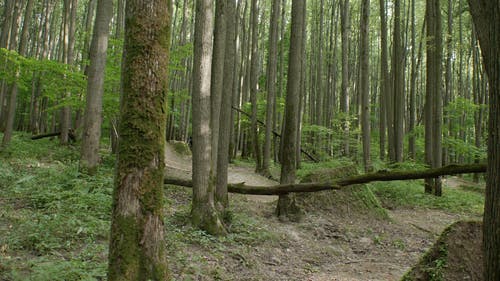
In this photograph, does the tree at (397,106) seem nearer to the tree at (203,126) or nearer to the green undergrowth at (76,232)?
the green undergrowth at (76,232)

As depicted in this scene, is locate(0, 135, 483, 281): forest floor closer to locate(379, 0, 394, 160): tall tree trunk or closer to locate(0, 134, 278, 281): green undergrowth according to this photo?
locate(0, 134, 278, 281): green undergrowth

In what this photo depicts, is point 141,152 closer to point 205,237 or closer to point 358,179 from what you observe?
point 205,237

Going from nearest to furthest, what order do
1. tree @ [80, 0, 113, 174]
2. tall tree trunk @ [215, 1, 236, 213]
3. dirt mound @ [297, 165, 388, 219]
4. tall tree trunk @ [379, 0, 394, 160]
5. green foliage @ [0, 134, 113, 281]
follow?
green foliage @ [0, 134, 113, 281], tall tree trunk @ [215, 1, 236, 213], tree @ [80, 0, 113, 174], dirt mound @ [297, 165, 388, 219], tall tree trunk @ [379, 0, 394, 160]

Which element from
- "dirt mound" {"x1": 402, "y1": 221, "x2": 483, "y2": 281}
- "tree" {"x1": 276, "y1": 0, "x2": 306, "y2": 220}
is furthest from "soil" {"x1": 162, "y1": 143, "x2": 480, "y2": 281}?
"dirt mound" {"x1": 402, "y1": 221, "x2": 483, "y2": 281}

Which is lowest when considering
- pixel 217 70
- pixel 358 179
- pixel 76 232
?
pixel 76 232

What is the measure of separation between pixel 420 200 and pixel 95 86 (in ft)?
33.8

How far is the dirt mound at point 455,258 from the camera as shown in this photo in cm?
360

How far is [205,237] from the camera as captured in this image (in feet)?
20.6

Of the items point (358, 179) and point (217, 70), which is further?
point (358, 179)

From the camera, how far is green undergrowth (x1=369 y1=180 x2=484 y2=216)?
37.9 ft

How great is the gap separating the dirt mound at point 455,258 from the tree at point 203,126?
12.2 feet

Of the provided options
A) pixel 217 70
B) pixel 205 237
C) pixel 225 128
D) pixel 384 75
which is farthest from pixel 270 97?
pixel 205 237

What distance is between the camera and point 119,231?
9.80 ft

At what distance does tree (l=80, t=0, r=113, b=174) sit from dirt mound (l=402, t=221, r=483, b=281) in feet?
25.9
